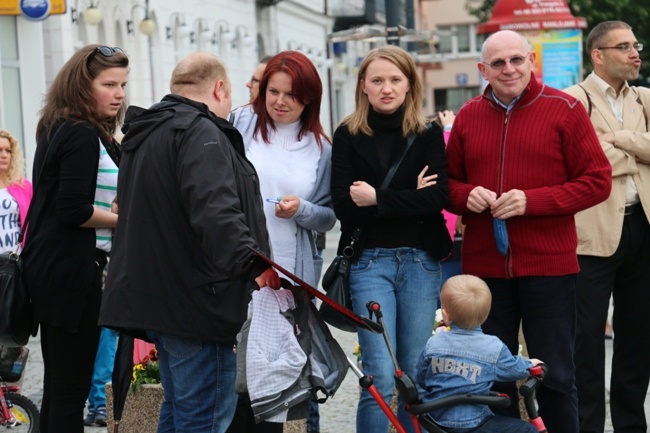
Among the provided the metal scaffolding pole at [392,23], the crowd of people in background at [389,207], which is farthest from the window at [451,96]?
the crowd of people in background at [389,207]

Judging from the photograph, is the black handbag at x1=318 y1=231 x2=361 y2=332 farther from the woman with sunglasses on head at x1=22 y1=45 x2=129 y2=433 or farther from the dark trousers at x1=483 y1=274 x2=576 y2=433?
the woman with sunglasses on head at x1=22 y1=45 x2=129 y2=433

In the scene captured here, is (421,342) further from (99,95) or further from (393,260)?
(99,95)

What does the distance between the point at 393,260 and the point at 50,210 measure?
151cm

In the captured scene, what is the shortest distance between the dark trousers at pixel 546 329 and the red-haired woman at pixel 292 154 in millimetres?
854

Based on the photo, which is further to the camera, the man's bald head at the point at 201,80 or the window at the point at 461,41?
the window at the point at 461,41

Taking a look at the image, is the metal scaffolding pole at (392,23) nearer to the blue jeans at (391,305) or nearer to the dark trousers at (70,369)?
the blue jeans at (391,305)

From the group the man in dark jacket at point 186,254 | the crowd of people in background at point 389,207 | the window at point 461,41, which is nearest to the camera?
the man in dark jacket at point 186,254

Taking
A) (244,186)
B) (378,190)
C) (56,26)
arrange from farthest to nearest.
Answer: (56,26) < (378,190) < (244,186)

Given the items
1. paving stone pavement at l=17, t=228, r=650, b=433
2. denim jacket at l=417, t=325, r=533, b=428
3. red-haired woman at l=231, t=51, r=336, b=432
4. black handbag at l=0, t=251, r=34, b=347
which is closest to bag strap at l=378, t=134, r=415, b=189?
red-haired woman at l=231, t=51, r=336, b=432

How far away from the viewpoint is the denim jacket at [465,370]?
529 cm

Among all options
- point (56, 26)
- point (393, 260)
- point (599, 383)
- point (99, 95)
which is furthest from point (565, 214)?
point (56, 26)

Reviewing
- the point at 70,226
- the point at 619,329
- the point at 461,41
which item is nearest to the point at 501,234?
the point at 619,329

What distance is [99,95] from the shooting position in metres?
5.97

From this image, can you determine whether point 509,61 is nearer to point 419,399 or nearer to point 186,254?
point 419,399
